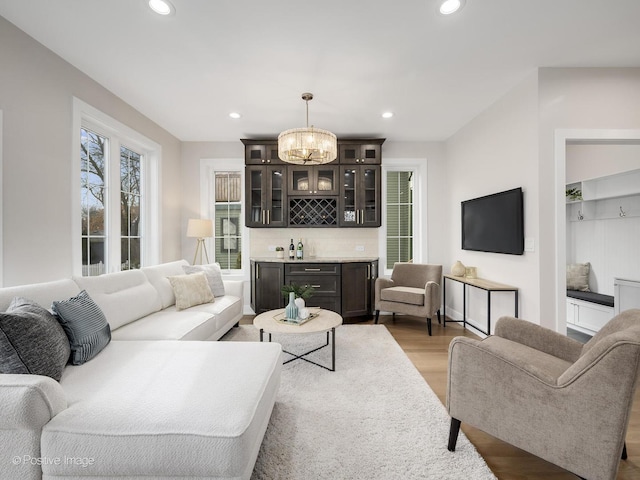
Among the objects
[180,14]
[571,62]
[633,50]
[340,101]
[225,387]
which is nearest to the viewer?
[225,387]

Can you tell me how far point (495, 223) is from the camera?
337 centimetres

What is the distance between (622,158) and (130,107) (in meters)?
5.78

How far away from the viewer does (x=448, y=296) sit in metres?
4.62

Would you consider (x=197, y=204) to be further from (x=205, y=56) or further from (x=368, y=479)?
(x=368, y=479)

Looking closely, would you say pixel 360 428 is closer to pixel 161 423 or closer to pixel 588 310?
pixel 161 423

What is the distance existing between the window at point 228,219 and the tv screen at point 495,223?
3.29 m

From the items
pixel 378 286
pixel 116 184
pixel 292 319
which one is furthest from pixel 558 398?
pixel 116 184

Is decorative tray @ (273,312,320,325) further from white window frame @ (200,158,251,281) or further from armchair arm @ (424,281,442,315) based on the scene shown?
white window frame @ (200,158,251,281)

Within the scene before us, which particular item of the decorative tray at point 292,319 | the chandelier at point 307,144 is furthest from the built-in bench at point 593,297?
the chandelier at point 307,144

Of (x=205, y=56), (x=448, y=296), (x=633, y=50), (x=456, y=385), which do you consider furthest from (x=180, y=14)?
(x=448, y=296)

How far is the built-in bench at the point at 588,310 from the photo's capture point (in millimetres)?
3426

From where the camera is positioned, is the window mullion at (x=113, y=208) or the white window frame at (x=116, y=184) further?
the window mullion at (x=113, y=208)

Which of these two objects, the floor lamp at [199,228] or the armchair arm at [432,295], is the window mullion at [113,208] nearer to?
the floor lamp at [199,228]

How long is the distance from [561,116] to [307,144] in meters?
2.30
